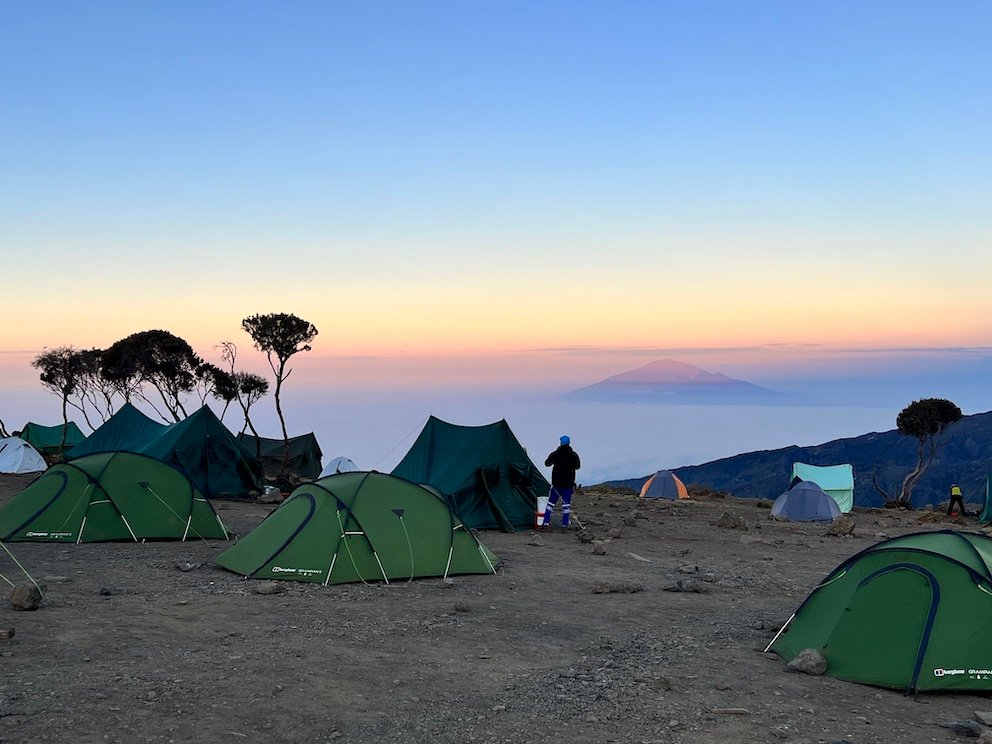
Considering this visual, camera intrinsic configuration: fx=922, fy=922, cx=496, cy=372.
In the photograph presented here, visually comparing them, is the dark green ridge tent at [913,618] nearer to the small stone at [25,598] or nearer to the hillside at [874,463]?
the small stone at [25,598]

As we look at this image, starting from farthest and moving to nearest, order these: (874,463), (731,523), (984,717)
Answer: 1. (874,463)
2. (731,523)
3. (984,717)

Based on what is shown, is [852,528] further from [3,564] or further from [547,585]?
[3,564]

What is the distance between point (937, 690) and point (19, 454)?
38417 mm

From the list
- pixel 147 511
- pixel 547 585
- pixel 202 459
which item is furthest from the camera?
pixel 202 459

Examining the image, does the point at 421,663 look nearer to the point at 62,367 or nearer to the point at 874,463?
the point at 62,367

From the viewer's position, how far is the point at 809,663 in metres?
9.87

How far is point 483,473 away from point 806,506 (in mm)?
14072

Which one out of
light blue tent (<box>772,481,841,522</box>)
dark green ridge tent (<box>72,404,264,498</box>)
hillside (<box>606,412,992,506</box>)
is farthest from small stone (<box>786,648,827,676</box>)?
hillside (<box>606,412,992,506</box>)

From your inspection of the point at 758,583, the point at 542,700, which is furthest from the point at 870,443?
the point at 542,700

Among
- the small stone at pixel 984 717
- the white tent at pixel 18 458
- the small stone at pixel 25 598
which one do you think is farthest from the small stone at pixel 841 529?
the white tent at pixel 18 458

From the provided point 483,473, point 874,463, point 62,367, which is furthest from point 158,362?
point 874,463

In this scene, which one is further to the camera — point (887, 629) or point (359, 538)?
point (359, 538)

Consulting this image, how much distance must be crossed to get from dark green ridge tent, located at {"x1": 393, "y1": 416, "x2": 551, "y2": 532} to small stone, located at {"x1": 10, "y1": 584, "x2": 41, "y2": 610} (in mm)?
11259

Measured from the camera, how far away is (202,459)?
96.8 feet
